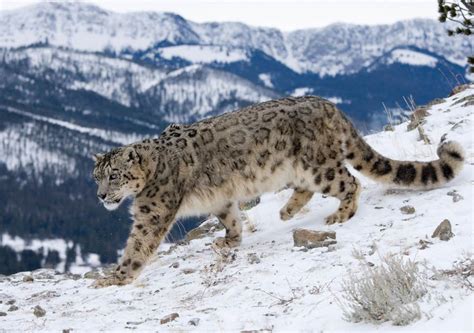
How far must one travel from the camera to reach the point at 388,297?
4.66 m

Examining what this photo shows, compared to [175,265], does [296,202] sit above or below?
above

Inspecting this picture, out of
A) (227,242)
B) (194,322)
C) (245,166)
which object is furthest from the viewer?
(227,242)

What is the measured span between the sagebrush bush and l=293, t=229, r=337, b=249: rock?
241 cm

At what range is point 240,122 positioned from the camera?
913 centimetres

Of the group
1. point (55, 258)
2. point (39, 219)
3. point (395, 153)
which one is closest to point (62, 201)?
point (39, 219)

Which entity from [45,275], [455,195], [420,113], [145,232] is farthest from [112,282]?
[420,113]

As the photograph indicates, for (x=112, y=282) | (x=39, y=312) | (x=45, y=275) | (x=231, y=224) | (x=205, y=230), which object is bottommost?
(x=45, y=275)

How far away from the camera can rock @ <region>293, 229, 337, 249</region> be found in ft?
24.5

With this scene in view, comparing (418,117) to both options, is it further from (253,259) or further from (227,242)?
(253,259)

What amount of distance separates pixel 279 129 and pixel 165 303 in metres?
3.24

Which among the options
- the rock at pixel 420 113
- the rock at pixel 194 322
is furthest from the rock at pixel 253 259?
the rock at pixel 420 113

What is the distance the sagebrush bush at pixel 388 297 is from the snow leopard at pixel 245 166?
3719 mm

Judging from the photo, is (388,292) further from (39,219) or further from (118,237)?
(39,219)

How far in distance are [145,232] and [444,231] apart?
386 cm
